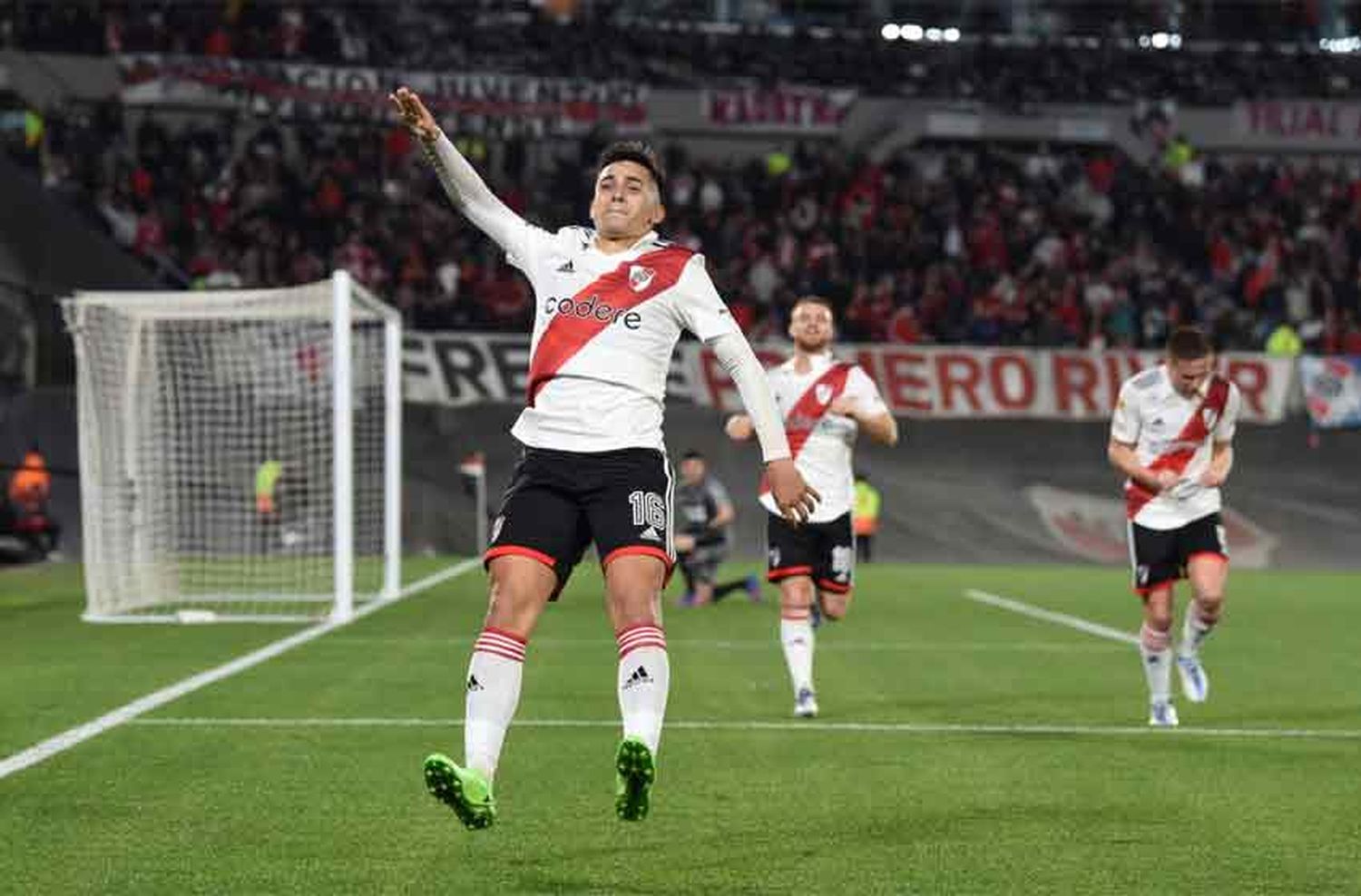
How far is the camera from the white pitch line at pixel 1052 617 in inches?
677

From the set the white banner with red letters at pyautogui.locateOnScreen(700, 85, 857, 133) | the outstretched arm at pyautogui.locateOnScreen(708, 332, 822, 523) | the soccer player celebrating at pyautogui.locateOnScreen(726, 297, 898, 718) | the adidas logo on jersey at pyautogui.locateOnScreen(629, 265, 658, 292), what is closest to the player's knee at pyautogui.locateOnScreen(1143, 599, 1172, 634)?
the soccer player celebrating at pyautogui.locateOnScreen(726, 297, 898, 718)

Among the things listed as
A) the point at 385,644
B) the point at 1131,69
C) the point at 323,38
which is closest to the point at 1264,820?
the point at 385,644

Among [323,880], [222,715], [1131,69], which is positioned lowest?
[222,715]

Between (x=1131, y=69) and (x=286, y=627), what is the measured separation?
3179 centimetres

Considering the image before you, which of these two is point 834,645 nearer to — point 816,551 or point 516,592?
point 816,551

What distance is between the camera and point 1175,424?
35.6ft

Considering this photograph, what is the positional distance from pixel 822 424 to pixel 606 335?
5.11 meters

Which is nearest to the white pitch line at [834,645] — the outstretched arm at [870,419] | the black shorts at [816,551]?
the black shorts at [816,551]

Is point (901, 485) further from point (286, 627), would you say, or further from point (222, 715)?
point (222, 715)

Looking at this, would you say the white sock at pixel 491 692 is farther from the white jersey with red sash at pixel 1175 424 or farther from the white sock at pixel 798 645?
the white jersey with red sash at pixel 1175 424

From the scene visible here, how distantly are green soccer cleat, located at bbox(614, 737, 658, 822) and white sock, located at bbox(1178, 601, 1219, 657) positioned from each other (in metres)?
5.84

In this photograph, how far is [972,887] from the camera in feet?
19.2

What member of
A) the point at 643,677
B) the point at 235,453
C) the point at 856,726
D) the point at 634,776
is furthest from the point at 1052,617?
the point at 634,776

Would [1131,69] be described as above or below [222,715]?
above
